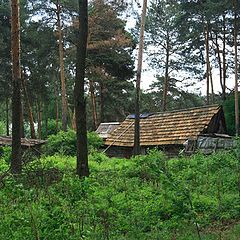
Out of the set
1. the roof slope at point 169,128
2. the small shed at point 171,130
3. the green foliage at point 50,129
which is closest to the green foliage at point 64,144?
the small shed at point 171,130

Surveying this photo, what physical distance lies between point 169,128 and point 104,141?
189 inches

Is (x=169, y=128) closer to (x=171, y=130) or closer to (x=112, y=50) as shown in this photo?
(x=171, y=130)

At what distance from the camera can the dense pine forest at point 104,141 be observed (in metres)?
6.18

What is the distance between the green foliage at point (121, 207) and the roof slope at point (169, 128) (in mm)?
11251

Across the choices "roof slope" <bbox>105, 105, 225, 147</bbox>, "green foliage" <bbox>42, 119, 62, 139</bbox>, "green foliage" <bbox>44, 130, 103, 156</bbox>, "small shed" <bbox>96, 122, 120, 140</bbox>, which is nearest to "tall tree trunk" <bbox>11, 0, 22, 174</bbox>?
"green foliage" <bbox>44, 130, 103, 156</bbox>

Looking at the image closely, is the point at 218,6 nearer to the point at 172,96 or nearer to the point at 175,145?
the point at 175,145

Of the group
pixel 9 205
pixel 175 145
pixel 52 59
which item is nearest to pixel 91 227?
pixel 9 205

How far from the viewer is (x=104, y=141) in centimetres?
2580

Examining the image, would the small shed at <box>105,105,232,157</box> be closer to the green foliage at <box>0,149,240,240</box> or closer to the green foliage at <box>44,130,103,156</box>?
the green foliage at <box>44,130,103,156</box>

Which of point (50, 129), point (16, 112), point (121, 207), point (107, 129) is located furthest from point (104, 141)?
point (50, 129)

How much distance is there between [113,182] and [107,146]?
1527cm

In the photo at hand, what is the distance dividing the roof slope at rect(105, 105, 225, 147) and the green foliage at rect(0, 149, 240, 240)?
11251 mm

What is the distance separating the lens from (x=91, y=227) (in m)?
5.84

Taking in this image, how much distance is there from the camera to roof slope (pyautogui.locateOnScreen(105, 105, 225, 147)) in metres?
22.0
